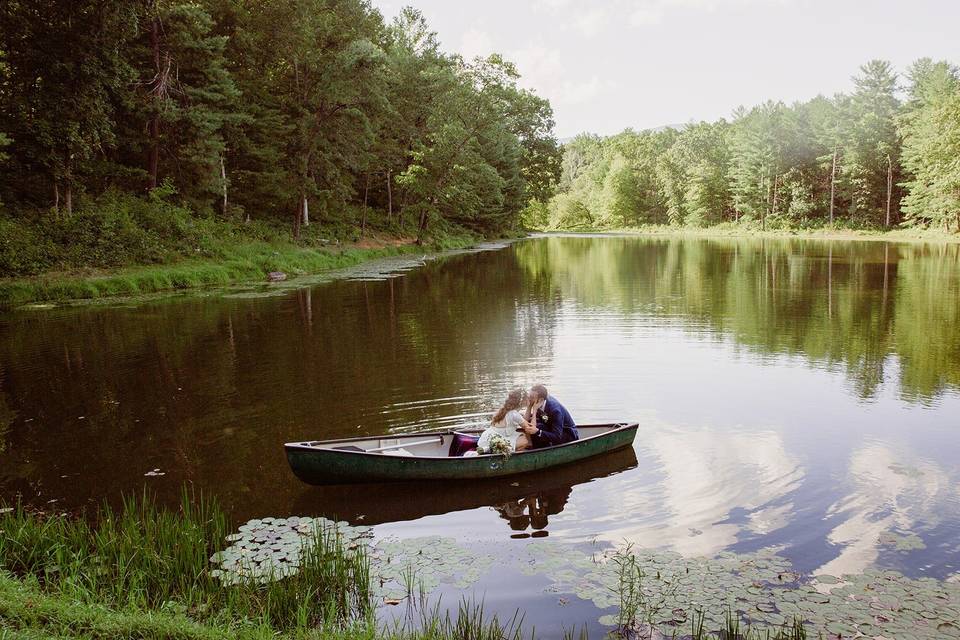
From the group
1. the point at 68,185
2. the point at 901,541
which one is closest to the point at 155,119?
the point at 68,185

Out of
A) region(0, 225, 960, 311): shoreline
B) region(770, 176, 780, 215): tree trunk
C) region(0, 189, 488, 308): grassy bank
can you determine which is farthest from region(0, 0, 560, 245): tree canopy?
region(770, 176, 780, 215): tree trunk

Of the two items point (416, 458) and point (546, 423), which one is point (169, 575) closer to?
point (416, 458)

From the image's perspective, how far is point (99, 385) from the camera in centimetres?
1409

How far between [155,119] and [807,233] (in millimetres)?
69853

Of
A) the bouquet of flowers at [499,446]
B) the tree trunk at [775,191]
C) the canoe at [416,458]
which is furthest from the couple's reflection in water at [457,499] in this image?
the tree trunk at [775,191]

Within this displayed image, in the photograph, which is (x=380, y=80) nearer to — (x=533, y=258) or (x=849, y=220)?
(x=533, y=258)

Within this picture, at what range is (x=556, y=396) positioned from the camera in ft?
43.0

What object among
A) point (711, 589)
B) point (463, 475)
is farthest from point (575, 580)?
point (463, 475)

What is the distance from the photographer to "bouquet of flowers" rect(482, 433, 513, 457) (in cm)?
906

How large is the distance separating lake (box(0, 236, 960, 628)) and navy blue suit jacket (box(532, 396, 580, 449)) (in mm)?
548

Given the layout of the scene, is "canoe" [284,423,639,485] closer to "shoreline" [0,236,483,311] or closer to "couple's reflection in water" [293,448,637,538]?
"couple's reflection in water" [293,448,637,538]

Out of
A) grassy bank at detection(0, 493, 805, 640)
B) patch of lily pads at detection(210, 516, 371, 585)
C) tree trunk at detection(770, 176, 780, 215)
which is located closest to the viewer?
grassy bank at detection(0, 493, 805, 640)

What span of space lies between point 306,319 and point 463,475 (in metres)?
14.1

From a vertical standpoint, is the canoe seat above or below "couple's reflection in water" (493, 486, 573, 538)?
above
